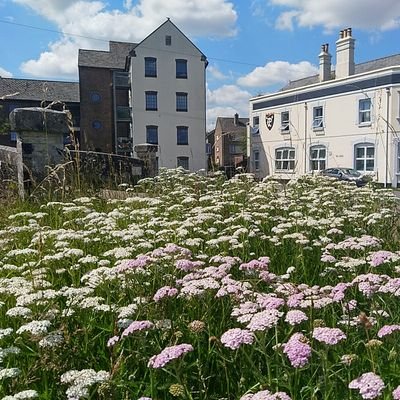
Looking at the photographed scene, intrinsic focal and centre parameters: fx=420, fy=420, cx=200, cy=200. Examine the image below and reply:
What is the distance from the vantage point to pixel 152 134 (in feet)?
131

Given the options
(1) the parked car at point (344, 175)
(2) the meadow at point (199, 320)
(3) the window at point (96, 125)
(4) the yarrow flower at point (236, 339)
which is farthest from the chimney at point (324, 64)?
(4) the yarrow flower at point (236, 339)

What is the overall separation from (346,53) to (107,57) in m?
24.6

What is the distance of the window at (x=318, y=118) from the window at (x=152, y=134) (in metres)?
15.0

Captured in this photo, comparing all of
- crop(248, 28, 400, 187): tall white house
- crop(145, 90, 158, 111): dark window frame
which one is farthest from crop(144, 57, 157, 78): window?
crop(248, 28, 400, 187): tall white house

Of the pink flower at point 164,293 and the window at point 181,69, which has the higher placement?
the window at point 181,69

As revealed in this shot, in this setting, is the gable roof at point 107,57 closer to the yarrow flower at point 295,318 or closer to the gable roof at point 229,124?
the gable roof at point 229,124

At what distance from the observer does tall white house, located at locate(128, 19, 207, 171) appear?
39.5 metres

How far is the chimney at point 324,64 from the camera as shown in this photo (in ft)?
109

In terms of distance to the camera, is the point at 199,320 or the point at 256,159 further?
the point at 256,159

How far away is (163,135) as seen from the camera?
40219 mm

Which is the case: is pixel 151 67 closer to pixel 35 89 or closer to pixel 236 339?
pixel 35 89

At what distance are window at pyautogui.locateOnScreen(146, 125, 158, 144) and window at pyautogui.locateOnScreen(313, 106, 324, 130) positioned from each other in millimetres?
14991

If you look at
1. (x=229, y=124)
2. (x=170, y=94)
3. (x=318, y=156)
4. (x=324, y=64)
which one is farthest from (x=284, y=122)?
(x=229, y=124)

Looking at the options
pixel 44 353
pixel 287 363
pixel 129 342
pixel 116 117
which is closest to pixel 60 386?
pixel 44 353
